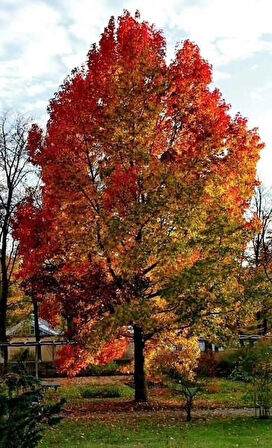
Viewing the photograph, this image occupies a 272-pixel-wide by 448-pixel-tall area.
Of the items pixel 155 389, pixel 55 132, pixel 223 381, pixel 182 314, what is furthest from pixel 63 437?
pixel 223 381

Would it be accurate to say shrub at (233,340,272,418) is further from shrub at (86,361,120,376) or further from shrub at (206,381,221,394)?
shrub at (86,361,120,376)

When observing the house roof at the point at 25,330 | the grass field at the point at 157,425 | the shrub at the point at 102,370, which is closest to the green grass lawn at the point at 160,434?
the grass field at the point at 157,425

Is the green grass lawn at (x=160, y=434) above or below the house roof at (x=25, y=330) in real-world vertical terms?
below

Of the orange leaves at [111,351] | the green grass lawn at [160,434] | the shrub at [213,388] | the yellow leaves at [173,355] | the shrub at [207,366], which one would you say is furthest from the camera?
the shrub at [207,366]

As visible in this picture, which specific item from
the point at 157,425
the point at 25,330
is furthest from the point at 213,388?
the point at 25,330

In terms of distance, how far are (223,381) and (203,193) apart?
13.2 meters

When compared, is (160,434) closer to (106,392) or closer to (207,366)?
(106,392)

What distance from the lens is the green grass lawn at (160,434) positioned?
501 inches

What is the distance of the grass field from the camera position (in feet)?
42.7

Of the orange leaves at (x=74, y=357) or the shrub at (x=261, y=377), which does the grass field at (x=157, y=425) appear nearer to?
the shrub at (x=261, y=377)

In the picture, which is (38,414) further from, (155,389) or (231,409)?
(155,389)

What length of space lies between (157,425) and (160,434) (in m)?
1.37

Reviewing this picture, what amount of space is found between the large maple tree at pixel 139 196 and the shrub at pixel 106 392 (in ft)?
18.6

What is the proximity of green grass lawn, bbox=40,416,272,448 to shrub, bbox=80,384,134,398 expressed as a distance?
23.5 ft
